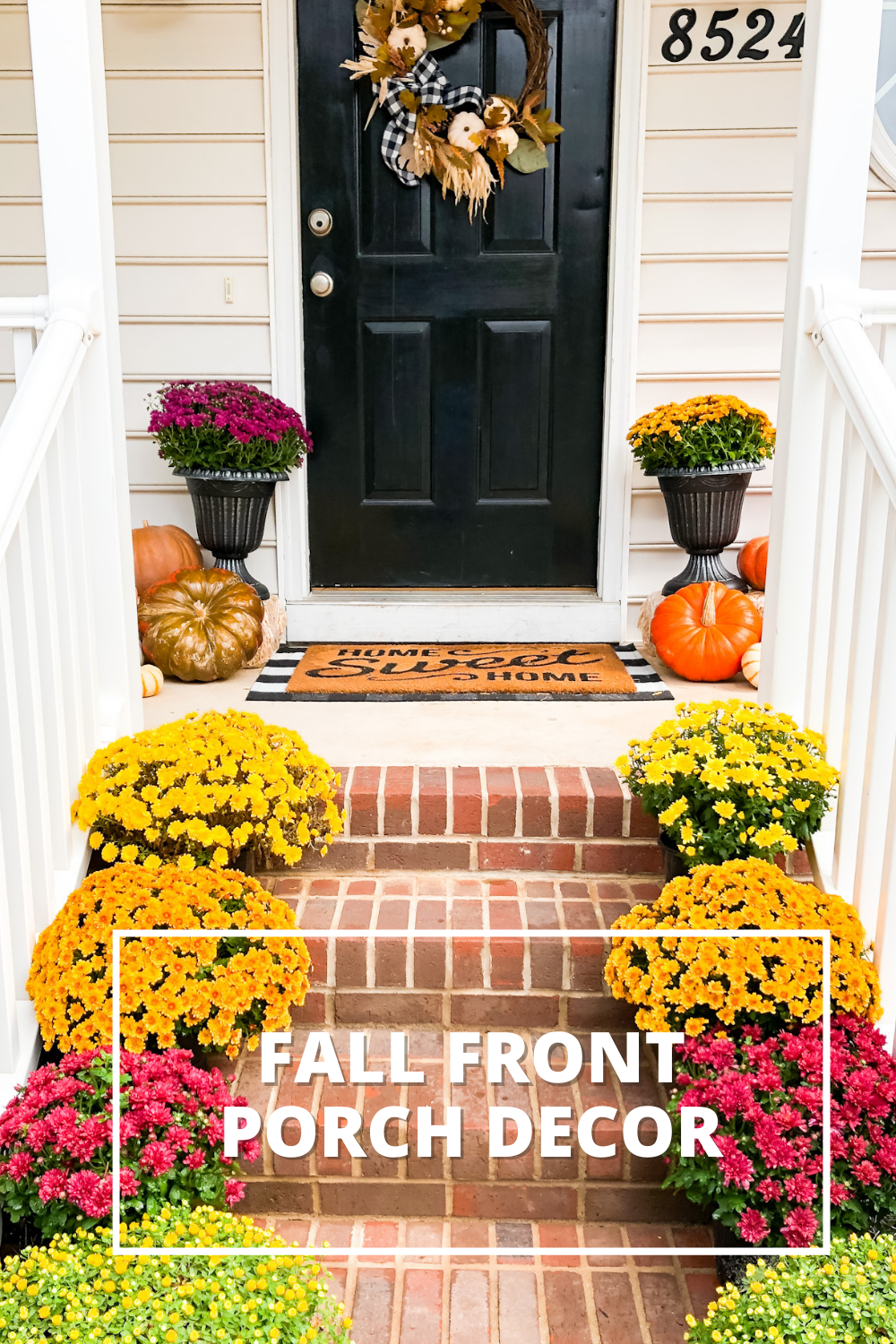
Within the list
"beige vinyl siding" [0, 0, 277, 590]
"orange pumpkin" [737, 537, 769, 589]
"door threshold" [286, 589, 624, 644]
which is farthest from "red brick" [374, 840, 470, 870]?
"beige vinyl siding" [0, 0, 277, 590]

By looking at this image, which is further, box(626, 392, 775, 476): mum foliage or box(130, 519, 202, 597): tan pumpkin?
box(130, 519, 202, 597): tan pumpkin

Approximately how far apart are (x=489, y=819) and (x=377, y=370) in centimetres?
175

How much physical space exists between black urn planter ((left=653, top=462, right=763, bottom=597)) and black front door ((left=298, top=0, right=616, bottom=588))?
321mm

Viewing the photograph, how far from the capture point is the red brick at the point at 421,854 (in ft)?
7.29

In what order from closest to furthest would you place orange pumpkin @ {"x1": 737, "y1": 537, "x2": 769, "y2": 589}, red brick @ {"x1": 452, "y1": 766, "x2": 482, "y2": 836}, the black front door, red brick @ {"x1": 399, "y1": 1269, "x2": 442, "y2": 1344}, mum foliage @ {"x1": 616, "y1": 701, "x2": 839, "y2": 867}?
red brick @ {"x1": 399, "y1": 1269, "x2": 442, "y2": 1344} → mum foliage @ {"x1": 616, "y1": 701, "x2": 839, "y2": 867} → red brick @ {"x1": 452, "y1": 766, "x2": 482, "y2": 836} → the black front door → orange pumpkin @ {"x1": 737, "y1": 537, "x2": 769, "y2": 589}

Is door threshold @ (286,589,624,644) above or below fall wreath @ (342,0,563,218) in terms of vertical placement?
below

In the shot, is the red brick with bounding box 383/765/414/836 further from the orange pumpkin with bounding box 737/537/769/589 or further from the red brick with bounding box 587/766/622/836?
the orange pumpkin with bounding box 737/537/769/589

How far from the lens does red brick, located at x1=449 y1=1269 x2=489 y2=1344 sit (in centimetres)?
154

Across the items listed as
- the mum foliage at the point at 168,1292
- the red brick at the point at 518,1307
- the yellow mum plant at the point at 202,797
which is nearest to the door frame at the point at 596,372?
the yellow mum plant at the point at 202,797

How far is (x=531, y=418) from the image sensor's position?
343 centimetres

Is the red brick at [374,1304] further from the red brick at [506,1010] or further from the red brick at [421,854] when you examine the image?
the red brick at [421,854]

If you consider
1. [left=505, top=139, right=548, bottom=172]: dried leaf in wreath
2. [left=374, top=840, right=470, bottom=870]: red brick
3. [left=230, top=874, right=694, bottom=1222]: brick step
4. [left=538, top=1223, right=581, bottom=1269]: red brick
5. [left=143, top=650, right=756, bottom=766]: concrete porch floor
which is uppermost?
[left=505, top=139, right=548, bottom=172]: dried leaf in wreath

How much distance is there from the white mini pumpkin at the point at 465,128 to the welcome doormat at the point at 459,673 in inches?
58.5

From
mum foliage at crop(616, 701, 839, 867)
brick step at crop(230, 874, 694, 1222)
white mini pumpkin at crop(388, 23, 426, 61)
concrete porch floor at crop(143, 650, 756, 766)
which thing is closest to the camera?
brick step at crop(230, 874, 694, 1222)
